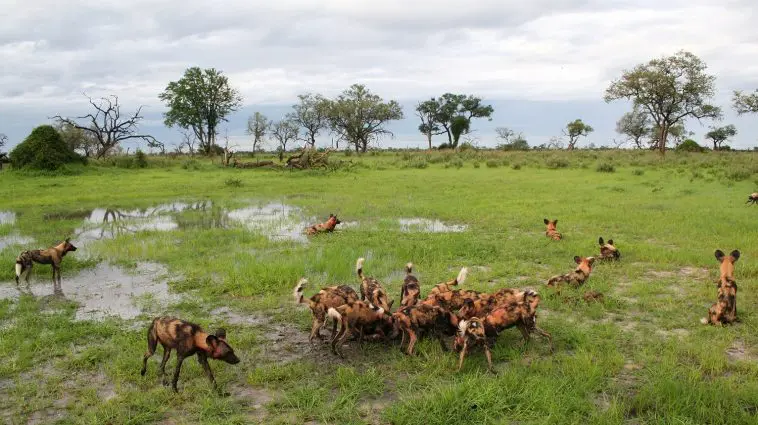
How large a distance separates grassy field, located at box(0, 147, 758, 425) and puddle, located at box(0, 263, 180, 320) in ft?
0.21

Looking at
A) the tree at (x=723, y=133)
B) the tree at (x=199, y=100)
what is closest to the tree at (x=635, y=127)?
the tree at (x=723, y=133)

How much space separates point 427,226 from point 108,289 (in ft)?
28.9

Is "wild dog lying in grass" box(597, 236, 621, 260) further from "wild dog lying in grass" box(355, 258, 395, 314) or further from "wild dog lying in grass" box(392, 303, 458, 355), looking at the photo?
"wild dog lying in grass" box(392, 303, 458, 355)

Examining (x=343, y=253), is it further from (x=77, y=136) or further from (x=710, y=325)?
(x=77, y=136)

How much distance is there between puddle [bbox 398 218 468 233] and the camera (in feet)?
50.4

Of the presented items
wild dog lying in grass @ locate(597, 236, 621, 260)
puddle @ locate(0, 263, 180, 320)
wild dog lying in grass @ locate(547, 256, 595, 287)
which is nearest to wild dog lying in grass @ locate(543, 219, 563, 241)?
wild dog lying in grass @ locate(597, 236, 621, 260)

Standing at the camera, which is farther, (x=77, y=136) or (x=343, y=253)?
(x=77, y=136)

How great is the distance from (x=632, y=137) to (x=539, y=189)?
72755mm

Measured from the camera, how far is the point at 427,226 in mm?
16156

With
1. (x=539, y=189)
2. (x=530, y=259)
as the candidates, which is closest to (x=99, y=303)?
(x=530, y=259)

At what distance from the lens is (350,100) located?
7694 centimetres

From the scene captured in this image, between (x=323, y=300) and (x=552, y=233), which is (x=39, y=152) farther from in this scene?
(x=323, y=300)

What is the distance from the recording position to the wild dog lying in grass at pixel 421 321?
23.1 ft

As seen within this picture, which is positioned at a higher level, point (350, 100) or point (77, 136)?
point (350, 100)
